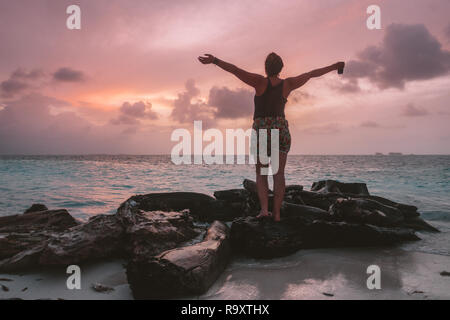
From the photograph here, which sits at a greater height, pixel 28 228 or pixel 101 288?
pixel 28 228

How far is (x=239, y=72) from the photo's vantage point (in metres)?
4.22

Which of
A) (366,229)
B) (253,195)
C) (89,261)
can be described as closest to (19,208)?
(89,261)

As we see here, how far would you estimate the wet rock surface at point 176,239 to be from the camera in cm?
306

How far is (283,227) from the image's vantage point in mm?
4461

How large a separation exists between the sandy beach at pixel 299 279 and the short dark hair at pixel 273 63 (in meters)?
2.77

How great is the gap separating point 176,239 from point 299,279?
5.96 ft

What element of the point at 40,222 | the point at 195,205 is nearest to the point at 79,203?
the point at 40,222

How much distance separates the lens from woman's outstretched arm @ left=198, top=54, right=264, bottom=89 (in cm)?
397

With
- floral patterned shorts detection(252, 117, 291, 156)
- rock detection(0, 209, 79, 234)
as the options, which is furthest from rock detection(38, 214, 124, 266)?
floral patterned shorts detection(252, 117, 291, 156)

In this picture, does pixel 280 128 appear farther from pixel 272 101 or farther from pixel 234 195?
pixel 234 195

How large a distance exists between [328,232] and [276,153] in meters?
1.51

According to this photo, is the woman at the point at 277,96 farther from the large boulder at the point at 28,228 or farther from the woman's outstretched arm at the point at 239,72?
the large boulder at the point at 28,228

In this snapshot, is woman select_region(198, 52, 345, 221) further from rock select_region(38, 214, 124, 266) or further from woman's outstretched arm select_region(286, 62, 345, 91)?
rock select_region(38, 214, 124, 266)

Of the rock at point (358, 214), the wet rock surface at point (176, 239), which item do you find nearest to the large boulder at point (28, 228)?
the wet rock surface at point (176, 239)
